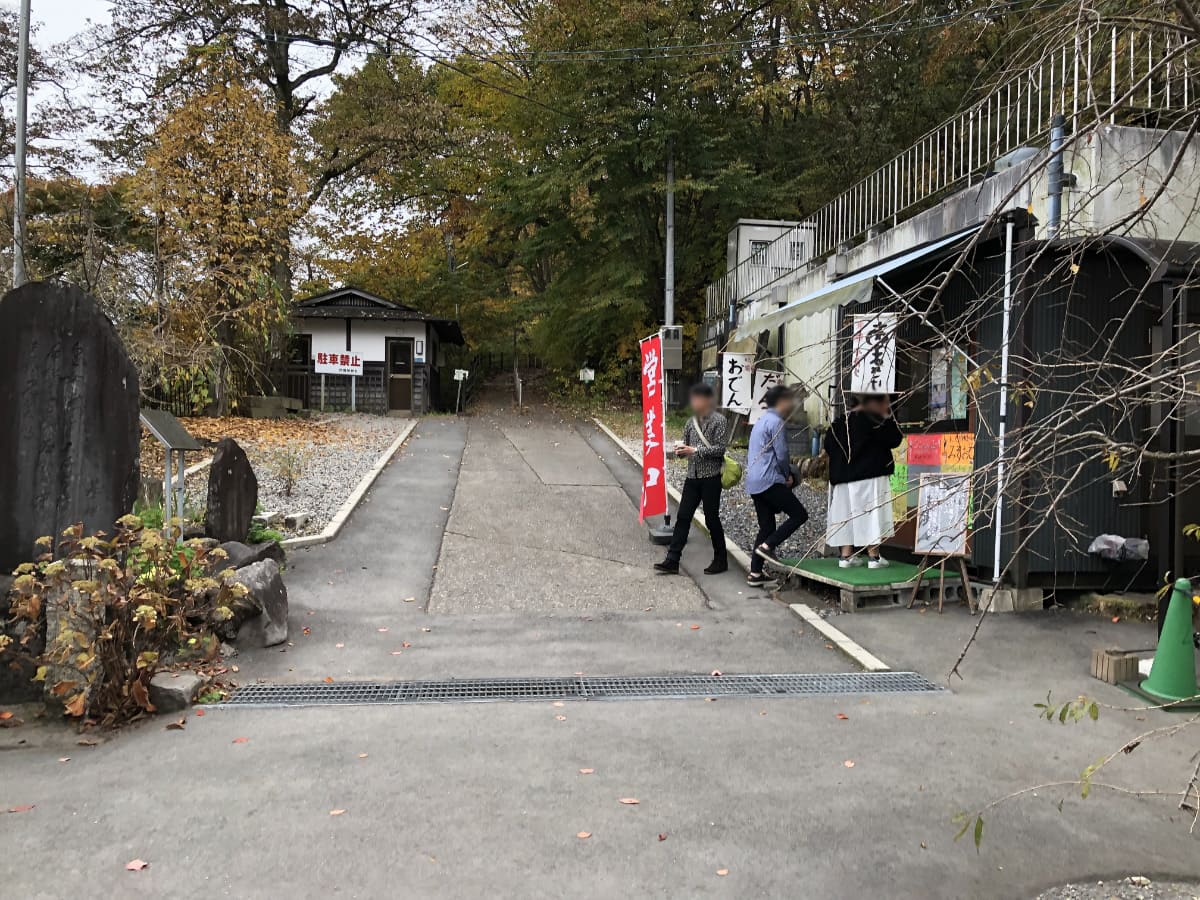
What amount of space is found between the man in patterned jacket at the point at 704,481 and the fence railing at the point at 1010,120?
3.27 m

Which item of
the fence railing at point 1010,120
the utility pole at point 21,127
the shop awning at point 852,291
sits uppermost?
the utility pole at point 21,127

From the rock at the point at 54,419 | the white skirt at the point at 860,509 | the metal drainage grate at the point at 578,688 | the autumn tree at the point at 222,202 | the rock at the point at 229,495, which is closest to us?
the metal drainage grate at the point at 578,688

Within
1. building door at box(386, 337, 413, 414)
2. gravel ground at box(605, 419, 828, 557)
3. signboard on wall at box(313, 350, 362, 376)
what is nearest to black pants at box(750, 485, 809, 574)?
gravel ground at box(605, 419, 828, 557)

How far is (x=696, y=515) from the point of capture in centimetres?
1083

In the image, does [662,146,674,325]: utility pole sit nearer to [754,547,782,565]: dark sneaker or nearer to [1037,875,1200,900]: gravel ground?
[754,547,782,565]: dark sneaker

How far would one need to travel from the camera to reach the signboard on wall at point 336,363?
25.1m

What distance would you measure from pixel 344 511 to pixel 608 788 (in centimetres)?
747

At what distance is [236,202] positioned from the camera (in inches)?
731

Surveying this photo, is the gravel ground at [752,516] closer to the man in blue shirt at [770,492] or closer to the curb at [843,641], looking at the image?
the man in blue shirt at [770,492]

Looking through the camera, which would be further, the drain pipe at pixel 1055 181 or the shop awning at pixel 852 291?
the shop awning at pixel 852 291

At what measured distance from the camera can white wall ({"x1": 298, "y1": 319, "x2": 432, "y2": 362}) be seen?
82.6 ft

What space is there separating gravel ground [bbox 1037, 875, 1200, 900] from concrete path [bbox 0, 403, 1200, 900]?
2.5 inches

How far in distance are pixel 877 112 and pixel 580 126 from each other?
7.17 metres

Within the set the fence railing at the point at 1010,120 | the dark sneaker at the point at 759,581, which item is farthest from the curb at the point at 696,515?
the fence railing at the point at 1010,120
